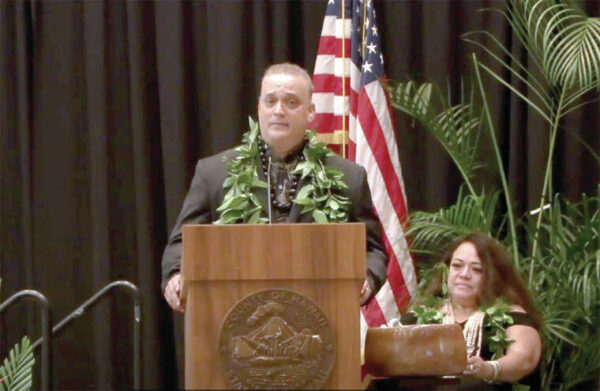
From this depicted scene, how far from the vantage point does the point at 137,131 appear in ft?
19.6

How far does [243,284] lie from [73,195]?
3.86 metres

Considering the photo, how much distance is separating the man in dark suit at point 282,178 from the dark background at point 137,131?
2714mm

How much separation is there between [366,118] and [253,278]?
284 cm

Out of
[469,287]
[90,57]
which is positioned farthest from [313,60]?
[469,287]

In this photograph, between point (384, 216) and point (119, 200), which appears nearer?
point (384, 216)

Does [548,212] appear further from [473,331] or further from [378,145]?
[473,331]

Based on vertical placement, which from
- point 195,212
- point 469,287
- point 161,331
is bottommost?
point 161,331

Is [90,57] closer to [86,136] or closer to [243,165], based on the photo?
[86,136]

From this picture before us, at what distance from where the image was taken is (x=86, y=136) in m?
6.13

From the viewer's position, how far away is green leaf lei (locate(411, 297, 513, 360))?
12.9 ft

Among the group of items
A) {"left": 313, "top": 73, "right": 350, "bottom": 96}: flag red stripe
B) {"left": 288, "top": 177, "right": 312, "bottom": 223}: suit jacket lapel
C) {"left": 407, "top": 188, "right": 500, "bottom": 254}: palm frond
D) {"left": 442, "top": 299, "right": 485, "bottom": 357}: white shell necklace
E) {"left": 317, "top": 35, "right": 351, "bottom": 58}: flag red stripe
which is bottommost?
{"left": 442, "top": 299, "right": 485, "bottom": 357}: white shell necklace

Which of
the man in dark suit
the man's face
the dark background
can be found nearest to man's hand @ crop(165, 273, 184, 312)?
the man in dark suit

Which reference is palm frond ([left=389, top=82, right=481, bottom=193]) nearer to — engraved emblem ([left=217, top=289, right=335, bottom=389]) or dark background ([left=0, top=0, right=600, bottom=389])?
dark background ([left=0, top=0, right=600, bottom=389])

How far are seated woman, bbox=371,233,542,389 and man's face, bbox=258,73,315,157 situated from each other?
1.17 metres
